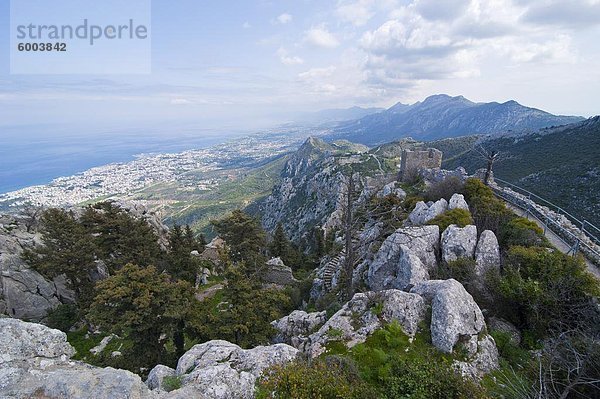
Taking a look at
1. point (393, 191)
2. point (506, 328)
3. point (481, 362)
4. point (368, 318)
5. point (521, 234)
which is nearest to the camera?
point (481, 362)

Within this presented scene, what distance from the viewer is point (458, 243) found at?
12453mm

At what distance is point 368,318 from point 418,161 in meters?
27.7

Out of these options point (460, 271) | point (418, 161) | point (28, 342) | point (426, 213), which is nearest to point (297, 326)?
point (460, 271)

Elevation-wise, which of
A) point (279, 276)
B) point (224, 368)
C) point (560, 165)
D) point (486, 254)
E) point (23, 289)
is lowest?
point (279, 276)

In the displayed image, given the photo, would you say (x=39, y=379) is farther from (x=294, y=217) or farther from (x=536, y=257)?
(x=294, y=217)

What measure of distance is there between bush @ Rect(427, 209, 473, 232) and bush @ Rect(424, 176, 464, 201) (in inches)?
199

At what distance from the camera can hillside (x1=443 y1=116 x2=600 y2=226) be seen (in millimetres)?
34250

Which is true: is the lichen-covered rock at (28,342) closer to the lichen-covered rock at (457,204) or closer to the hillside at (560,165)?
the lichen-covered rock at (457,204)

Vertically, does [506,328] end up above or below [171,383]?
below

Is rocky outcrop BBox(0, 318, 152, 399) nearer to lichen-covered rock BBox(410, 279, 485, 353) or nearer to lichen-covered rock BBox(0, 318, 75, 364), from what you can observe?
lichen-covered rock BBox(0, 318, 75, 364)

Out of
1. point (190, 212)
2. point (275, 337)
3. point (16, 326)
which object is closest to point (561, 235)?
point (275, 337)

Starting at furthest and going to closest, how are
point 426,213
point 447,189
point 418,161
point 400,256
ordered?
point 418,161 → point 447,189 → point 426,213 → point 400,256

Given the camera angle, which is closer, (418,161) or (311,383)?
(311,383)

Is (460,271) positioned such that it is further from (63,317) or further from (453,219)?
(63,317)
